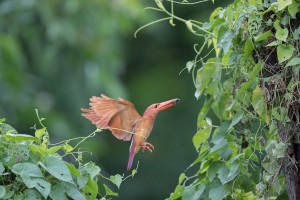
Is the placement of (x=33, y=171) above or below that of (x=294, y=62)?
below

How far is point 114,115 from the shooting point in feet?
10.3

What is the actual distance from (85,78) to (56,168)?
642 centimetres

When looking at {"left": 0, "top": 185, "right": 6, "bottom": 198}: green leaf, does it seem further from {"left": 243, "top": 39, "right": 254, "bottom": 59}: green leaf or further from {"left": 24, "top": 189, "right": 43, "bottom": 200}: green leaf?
{"left": 243, "top": 39, "right": 254, "bottom": 59}: green leaf

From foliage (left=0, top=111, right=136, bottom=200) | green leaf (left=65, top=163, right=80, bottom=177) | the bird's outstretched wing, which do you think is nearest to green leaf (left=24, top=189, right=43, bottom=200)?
foliage (left=0, top=111, right=136, bottom=200)

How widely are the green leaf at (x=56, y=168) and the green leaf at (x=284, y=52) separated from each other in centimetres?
66

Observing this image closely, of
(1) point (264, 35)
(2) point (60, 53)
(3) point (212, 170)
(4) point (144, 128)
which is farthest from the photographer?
(2) point (60, 53)

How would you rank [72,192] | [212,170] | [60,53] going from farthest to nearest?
[60,53] → [212,170] → [72,192]

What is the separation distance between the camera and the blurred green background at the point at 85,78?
8461 mm

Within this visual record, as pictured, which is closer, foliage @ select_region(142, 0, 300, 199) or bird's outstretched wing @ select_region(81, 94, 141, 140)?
foliage @ select_region(142, 0, 300, 199)

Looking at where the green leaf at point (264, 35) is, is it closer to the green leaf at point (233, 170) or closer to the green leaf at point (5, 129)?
the green leaf at point (233, 170)

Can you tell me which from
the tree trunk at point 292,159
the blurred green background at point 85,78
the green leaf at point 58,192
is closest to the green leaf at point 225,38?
the tree trunk at point 292,159

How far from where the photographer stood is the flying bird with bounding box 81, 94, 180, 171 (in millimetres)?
3137

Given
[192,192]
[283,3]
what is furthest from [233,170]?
[283,3]

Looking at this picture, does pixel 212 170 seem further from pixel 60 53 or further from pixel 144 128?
pixel 60 53
